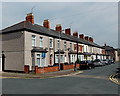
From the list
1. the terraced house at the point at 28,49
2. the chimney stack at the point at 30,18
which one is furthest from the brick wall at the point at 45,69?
the chimney stack at the point at 30,18

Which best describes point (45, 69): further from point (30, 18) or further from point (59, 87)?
point (59, 87)

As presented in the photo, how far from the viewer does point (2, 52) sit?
25859mm

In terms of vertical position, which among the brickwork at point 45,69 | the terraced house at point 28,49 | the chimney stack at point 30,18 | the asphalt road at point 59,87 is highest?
the chimney stack at point 30,18

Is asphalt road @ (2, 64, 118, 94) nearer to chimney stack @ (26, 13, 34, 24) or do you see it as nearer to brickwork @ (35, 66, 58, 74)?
brickwork @ (35, 66, 58, 74)

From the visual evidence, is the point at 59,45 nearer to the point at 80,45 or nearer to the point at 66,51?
the point at 66,51

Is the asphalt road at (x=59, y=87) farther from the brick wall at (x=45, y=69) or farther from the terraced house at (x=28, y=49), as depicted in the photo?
the terraced house at (x=28, y=49)

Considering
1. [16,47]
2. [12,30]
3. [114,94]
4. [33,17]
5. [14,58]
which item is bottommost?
[114,94]

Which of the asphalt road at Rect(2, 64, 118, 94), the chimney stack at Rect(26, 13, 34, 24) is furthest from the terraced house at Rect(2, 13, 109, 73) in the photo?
the asphalt road at Rect(2, 64, 118, 94)

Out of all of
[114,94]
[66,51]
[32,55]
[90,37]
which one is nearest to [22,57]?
[32,55]

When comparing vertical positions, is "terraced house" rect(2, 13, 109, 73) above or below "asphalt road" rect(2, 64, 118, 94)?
above

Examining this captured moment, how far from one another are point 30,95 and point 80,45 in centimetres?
3419

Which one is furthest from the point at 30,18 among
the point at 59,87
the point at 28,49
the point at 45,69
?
the point at 59,87

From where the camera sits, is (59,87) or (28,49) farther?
(28,49)

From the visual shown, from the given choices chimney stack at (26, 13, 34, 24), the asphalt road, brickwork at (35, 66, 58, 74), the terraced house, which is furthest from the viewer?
chimney stack at (26, 13, 34, 24)
